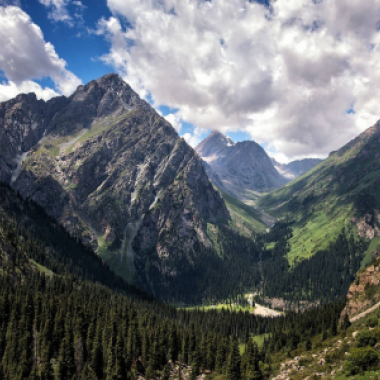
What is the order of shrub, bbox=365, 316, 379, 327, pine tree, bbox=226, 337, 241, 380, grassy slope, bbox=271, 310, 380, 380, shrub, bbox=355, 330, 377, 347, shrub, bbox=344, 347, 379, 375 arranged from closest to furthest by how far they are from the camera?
shrub, bbox=344, 347, 379, 375 < grassy slope, bbox=271, 310, 380, 380 < shrub, bbox=355, 330, 377, 347 < shrub, bbox=365, 316, 379, 327 < pine tree, bbox=226, 337, 241, 380

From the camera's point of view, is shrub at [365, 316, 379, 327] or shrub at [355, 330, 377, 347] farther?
shrub at [365, 316, 379, 327]

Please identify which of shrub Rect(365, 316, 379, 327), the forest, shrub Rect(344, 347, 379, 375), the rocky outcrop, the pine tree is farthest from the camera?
the rocky outcrop

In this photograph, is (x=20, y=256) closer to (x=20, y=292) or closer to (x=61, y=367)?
(x=20, y=292)

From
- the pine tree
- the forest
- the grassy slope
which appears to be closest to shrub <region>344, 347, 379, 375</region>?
the grassy slope

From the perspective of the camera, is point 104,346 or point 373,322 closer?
point 373,322

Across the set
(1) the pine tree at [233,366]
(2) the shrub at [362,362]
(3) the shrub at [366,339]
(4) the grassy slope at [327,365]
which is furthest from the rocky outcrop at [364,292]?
(2) the shrub at [362,362]

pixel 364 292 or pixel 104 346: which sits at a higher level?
pixel 364 292

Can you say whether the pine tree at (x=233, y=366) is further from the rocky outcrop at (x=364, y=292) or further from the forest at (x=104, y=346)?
the rocky outcrop at (x=364, y=292)

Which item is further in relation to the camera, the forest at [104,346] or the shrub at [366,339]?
the forest at [104,346]

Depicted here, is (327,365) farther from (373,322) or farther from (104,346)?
(104,346)

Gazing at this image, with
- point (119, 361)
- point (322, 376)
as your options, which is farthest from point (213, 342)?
point (322, 376)

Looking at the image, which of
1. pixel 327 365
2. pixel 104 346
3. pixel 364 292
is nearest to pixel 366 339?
pixel 327 365

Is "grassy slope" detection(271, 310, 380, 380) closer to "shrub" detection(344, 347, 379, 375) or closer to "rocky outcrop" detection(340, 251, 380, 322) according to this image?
"shrub" detection(344, 347, 379, 375)

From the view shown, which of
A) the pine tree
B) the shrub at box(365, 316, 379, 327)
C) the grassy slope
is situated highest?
the shrub at box(365, 316, 379, 327)
